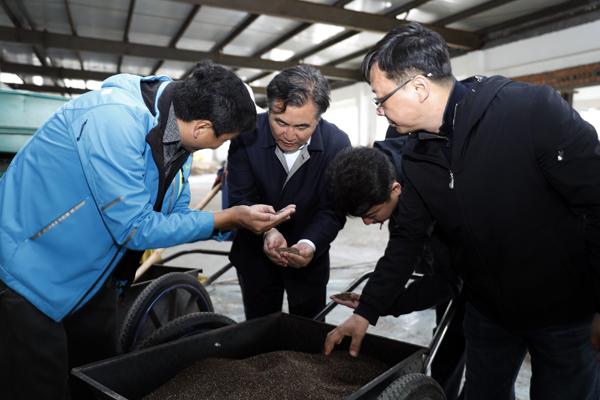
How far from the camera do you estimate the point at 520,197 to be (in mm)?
1140

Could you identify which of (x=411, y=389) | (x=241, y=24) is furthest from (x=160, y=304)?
(x=241, y=24)

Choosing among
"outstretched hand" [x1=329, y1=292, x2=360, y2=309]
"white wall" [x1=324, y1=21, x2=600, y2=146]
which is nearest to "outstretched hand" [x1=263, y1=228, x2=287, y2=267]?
"outstretched hand" [x1=329, y1=292, x2=360, y2=309]

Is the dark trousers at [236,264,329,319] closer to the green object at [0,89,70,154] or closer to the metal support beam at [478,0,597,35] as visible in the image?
the green object at [0,89,70,154]

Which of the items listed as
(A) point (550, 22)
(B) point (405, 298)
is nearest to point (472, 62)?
(A) point (550, 22)

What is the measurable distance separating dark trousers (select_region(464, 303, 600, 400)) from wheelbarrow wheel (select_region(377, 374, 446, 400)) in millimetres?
307

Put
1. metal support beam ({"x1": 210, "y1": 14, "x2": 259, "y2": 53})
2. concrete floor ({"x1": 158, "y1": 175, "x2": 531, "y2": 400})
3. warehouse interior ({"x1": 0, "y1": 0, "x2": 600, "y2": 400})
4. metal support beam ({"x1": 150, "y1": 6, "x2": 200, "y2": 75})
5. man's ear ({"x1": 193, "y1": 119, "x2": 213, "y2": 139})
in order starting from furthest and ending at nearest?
metal support beam ({"x1": 210, "y1": 14, "x2": 259, "y2": 53}) < metal support beam ({"x1": 150, "y1": 6, "x2": 200, "y2": 75}) < warehouse interior ({"x1": 0, "y1": 0, "x2": 600, "y2": 400}) < concrete floor ({"x1": 158, "y1": 175, "x2": 531, "y2": 400}) < man's ear ({"x1": 193, "y1": 119, "x2": 213, "y2": 139})

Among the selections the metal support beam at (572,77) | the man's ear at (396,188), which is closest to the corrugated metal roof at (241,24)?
the metal support beam at (572,77)

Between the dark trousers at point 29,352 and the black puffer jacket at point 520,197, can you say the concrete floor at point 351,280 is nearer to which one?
the black puffer jacket at point 520,197

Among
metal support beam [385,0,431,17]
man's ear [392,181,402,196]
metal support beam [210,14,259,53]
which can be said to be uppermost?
metal support beam [210,14,259,53]

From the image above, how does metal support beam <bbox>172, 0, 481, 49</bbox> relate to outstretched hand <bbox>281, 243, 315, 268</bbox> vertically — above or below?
above

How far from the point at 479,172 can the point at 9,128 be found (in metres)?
2.34

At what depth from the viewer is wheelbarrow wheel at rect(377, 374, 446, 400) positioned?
1.10 meters

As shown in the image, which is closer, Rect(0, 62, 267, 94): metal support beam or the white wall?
the white wall

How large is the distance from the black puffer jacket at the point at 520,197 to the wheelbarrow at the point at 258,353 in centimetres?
30
